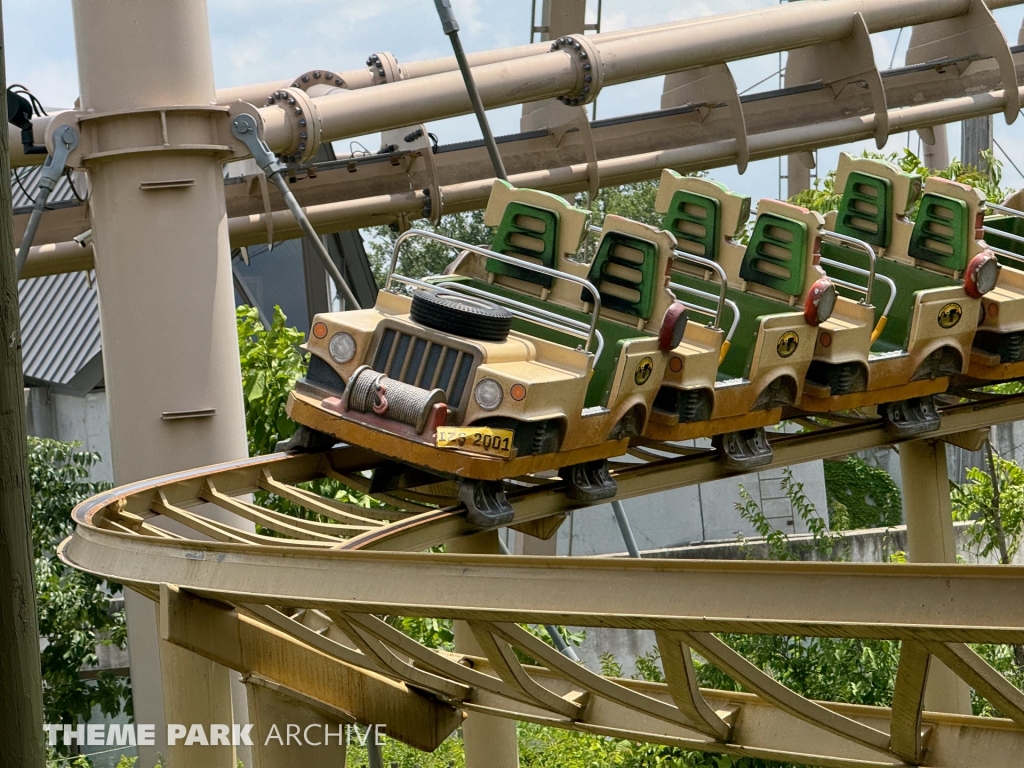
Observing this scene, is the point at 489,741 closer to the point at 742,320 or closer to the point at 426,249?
the point at 742,320

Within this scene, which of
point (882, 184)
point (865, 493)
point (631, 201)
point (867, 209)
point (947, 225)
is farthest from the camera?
point (631, 201)

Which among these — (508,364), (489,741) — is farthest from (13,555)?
(489,741)

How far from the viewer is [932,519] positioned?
9219 mm

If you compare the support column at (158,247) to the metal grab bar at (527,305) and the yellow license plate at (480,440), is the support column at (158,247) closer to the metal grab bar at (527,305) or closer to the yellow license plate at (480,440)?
the metal grab bar at (527,305)

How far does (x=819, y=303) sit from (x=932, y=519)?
2.84 meters

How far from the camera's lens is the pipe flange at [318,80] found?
1047 centimetres

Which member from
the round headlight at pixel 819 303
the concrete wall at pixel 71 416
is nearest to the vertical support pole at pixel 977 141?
the round headlight at pixel 819 303

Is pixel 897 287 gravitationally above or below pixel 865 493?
above

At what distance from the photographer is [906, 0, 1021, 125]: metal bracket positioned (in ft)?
38.3

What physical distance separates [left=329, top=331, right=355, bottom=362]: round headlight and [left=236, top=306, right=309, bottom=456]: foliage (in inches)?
183

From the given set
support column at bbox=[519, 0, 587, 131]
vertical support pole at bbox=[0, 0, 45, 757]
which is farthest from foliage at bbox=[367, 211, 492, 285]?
vertical support pole at bbox=[0, 0, 45, 757]

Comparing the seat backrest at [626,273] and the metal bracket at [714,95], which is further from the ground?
the metal bracket at [714,95]

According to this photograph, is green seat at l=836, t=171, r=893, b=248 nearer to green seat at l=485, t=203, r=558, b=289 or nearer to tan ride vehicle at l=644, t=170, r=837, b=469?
tan ride vehicle at l=644, t=170, r=837, b=469

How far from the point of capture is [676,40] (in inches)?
399
